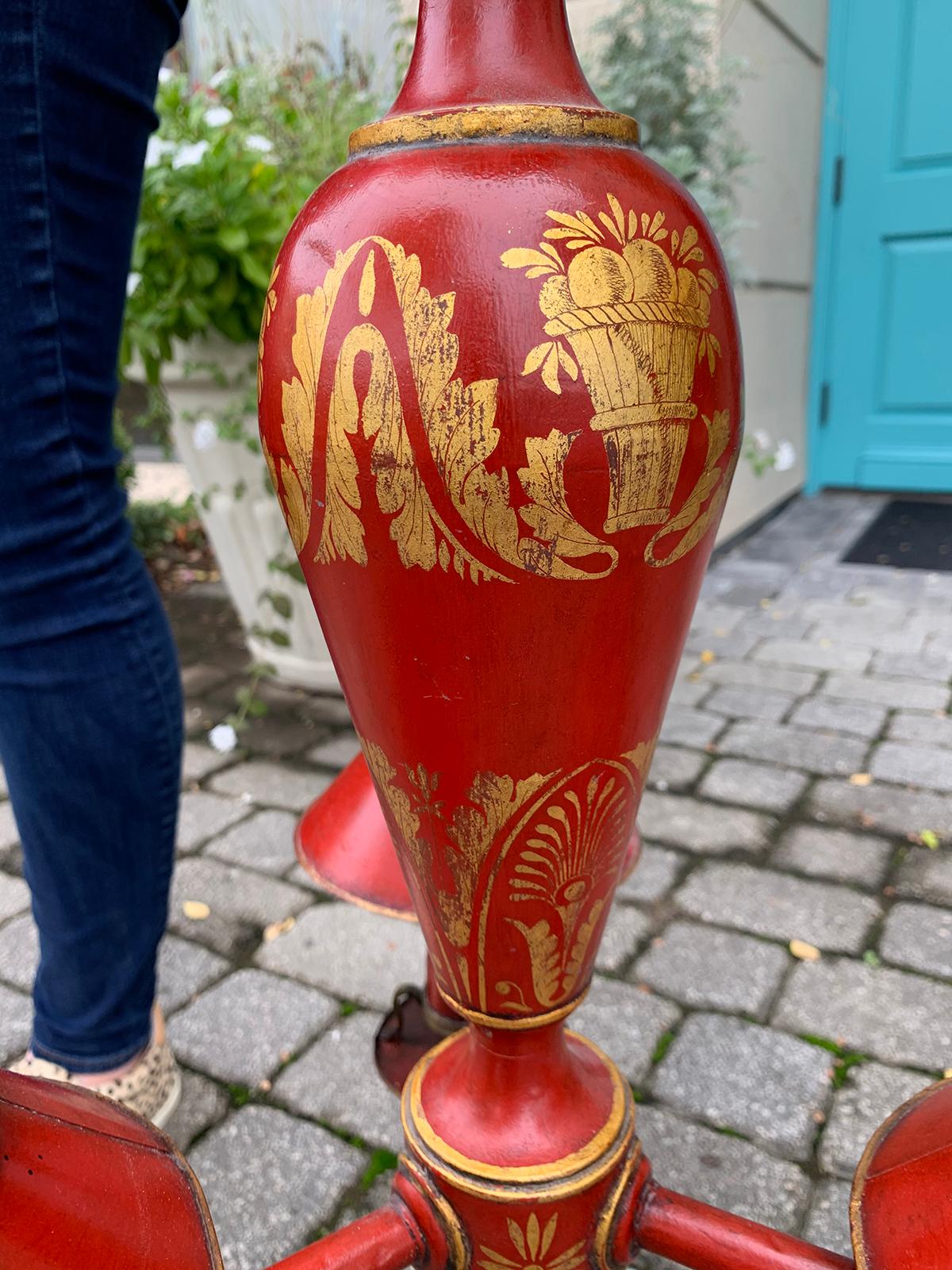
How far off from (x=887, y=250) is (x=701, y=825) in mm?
3258

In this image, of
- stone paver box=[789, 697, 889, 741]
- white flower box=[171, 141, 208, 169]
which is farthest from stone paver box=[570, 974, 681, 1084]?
white flower box=[171, 141, 208, 169]

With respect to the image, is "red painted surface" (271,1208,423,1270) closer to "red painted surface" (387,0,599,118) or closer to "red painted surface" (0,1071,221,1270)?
"red painted surface" (0,1071,221,1270)

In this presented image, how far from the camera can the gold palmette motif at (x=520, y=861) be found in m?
0.71

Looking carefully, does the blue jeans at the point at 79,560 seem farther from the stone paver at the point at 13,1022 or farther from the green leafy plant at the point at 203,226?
the green leafy plant at the point at 203,226

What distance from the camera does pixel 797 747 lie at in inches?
90.4

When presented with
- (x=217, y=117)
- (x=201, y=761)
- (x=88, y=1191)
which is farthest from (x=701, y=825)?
(x=217, y=117)

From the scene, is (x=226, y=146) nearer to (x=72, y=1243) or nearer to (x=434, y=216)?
(x=434, y=216)

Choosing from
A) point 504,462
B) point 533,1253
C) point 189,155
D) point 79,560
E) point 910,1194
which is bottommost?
point 533,1253

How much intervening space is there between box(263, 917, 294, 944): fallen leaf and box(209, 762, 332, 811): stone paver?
0.38 meters

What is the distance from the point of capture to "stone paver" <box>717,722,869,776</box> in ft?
7.23

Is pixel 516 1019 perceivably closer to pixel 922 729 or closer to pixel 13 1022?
pixel 13 1022

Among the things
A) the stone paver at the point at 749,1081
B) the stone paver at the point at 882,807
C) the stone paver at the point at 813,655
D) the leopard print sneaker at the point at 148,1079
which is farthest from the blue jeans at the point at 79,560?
the stone paver at the point at 813,655

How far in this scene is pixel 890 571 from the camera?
3.51 meters

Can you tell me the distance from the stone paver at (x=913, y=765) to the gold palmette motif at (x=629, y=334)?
67.4 inches
